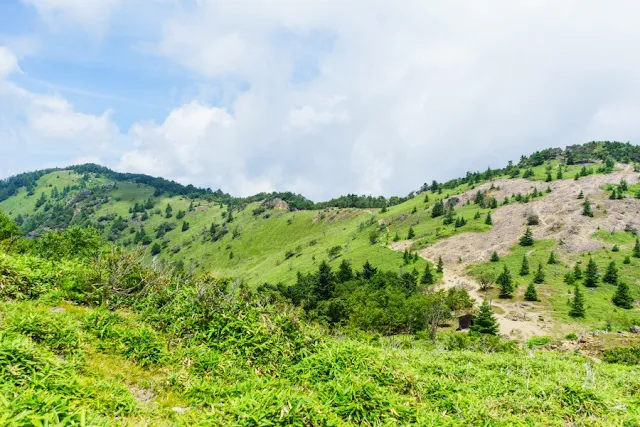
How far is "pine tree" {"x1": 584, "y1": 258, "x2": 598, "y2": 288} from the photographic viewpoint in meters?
107

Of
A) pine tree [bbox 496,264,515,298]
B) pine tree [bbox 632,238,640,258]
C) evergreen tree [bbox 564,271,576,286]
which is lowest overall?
pine tree [bbox 496,264,515,298]

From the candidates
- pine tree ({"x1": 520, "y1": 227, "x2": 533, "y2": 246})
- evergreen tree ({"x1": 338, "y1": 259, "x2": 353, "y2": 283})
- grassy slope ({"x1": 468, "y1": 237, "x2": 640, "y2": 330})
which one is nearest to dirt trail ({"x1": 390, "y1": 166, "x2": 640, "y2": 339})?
pine tree ({"x1": 520, "y1": 227, "x2": 533, "y2": 246})

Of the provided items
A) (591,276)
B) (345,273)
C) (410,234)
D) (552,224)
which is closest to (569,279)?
(591,276)

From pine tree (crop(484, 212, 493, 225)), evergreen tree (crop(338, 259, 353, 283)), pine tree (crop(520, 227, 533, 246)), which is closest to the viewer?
evergreen tree (crop(338, 259, 353, 283))

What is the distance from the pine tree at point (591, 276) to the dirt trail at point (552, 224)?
20.6 meters

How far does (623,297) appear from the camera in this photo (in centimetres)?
9712

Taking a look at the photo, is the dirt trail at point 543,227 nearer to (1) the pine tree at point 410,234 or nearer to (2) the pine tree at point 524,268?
(1) the pine tree at point 410,234

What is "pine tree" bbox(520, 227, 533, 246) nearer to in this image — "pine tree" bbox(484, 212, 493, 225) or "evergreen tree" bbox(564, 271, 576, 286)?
"pine tree" bbox(484, 212, 493, 225)

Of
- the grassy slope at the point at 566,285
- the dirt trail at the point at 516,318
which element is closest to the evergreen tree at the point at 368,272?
the dirt trail at the point at 516,318

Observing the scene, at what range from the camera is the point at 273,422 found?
6.34 metres

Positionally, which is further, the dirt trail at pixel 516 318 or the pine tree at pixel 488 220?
the pine tree at pixel 488 220

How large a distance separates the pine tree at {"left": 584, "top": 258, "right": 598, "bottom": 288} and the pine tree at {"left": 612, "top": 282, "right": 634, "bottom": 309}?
7820mm

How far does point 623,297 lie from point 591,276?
12.4 metres

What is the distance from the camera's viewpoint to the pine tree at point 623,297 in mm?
95819
